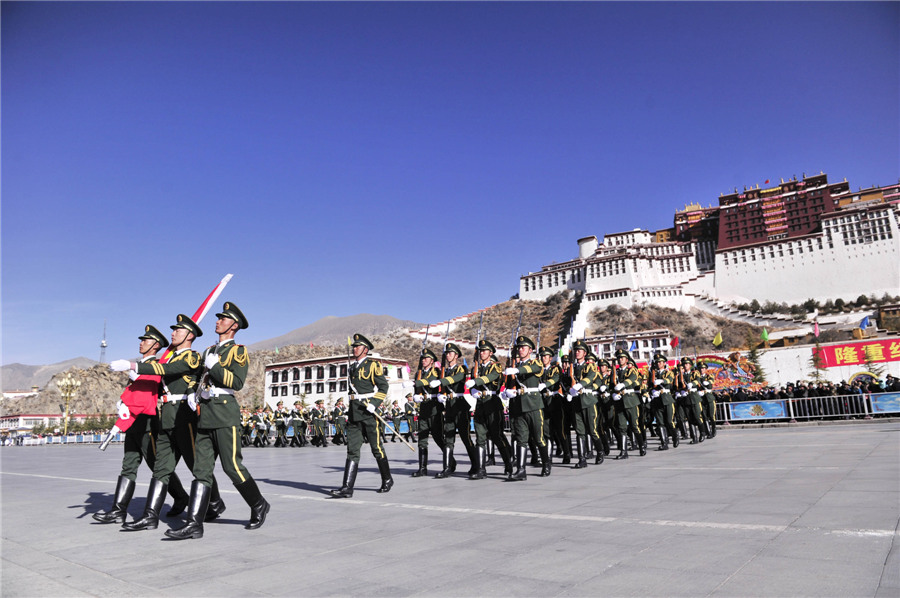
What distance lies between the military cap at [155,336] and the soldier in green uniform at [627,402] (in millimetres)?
8967

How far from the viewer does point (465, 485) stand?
949cm

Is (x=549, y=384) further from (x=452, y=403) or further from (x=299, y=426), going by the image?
(x=299, y=426)

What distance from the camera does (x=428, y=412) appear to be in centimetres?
1127

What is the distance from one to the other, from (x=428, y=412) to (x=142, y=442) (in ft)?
17.6

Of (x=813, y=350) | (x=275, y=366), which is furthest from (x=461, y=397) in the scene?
(x=275, y=366)

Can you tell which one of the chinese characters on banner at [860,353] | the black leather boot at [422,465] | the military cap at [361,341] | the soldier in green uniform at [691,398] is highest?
the chinese characters on banner at [860,353]

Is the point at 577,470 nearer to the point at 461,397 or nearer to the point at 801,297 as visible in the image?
the point at 461,397

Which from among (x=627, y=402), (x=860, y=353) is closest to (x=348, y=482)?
(x=627, y=402)

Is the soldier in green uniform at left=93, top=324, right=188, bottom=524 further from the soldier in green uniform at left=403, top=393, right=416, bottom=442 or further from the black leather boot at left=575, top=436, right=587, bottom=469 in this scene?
the soldier in green uniform at left=403, top=393, right=416, bottom=442

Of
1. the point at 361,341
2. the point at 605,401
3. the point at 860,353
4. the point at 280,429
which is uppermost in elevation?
the point at 860,353

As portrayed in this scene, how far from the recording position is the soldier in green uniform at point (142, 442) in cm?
689

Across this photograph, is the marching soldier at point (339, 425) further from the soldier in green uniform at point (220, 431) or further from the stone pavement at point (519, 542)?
the soldier in green uniform at point (220, 431)

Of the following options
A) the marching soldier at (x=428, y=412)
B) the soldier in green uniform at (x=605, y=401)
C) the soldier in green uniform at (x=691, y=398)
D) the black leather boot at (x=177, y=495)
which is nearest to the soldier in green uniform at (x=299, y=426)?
the marching soldier at (x=428, y=412)

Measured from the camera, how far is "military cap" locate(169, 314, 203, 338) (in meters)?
6.76
